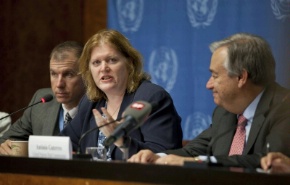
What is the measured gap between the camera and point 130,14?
5.57m

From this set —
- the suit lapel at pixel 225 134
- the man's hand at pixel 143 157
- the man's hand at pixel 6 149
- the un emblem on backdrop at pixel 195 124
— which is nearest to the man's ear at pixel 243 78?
the suit lapel at pixel 225 134

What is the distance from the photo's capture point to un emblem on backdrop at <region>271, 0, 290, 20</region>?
4762mm

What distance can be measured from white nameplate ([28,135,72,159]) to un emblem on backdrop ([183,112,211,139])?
7.26 ft

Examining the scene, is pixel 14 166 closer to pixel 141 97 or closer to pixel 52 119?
pixel 141 97

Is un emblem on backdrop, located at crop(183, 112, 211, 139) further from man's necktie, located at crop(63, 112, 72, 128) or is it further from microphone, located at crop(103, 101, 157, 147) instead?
microphone, located at crop(103, 101, 157, 147)

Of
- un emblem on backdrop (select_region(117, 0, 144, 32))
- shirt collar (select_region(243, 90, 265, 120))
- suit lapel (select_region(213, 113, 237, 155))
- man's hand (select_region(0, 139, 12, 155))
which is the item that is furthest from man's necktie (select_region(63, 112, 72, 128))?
shirt collar (select_region(243, 90, 265, 120))

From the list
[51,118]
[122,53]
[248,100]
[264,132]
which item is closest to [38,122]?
[51,118]

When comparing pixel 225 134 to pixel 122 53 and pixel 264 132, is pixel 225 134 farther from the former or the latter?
pixel 122 53

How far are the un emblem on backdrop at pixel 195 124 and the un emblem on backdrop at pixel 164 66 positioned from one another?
0.30 m

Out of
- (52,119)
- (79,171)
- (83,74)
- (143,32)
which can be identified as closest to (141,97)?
(83,74)

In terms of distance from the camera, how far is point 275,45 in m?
4.77

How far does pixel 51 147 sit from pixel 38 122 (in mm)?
1664

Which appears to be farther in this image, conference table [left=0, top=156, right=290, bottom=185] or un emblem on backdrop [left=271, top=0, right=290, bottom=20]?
un emblem on backdrop [left=271, top=0, right=290, bottom=20]

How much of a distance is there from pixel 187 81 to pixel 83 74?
123 cm
